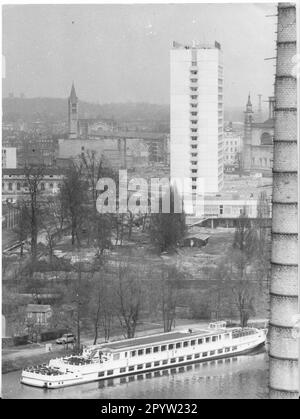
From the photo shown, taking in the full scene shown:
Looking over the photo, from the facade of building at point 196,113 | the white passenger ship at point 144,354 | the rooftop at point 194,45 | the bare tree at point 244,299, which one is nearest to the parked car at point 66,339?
the white passenger ship at point 144,354

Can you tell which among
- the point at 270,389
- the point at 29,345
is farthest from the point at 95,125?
the point at 270,389

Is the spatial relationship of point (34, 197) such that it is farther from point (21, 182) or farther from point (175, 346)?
point (175, 346)

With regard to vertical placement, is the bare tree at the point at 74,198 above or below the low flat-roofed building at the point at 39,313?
above

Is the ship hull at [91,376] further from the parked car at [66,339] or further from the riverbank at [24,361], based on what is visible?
the parked car at [66,339]

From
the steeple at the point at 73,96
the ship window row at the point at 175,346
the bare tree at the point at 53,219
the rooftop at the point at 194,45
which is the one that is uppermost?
the rooftop at the point at 194,45
